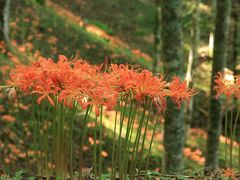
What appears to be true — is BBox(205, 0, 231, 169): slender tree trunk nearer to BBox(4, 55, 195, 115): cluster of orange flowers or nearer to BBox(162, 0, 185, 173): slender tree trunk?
BBox(162, 0, 185, 173): slender tree trunk

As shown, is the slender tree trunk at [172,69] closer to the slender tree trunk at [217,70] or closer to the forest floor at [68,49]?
the slender tree trunk at [217,70]

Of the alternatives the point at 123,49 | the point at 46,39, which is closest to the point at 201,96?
the point at 123,49

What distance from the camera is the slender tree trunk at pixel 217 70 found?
6285mm

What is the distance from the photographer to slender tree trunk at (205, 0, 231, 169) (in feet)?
20.6

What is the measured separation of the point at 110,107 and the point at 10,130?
283 inches

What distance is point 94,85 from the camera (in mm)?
3055

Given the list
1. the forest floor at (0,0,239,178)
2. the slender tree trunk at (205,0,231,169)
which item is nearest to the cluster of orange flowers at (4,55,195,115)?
the forest floor at (0,0,239,178)

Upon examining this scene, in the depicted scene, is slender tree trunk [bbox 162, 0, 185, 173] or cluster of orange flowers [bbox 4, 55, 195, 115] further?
slender tree trunk [bbox 162, 0, 185, 173]

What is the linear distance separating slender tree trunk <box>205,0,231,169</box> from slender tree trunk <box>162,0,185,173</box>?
0.50 metres

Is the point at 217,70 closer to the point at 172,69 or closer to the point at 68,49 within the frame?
the point at 172,69

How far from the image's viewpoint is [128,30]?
28.0m

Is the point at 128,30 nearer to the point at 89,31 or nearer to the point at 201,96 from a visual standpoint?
the point at 89,31

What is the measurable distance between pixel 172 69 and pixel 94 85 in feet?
10.7

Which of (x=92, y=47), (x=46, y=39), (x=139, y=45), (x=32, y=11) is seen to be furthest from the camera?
(x=139, y=45)
